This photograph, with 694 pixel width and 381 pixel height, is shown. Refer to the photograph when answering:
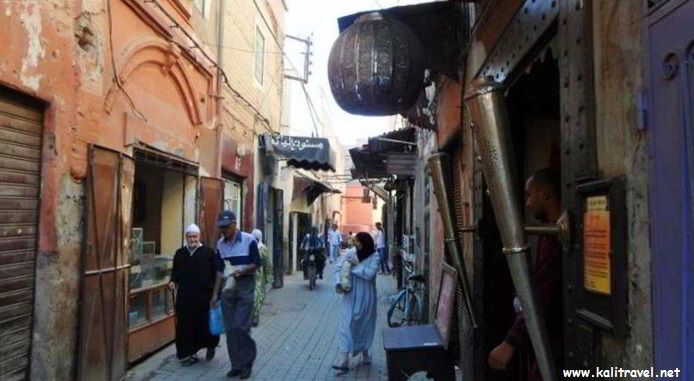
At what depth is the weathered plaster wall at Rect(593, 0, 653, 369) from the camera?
62.4 inches

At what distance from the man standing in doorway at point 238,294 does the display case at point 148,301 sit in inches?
47.0

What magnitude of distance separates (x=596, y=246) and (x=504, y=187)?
1.08 feet

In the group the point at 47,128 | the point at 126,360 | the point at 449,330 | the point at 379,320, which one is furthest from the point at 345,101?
the point at 379,320

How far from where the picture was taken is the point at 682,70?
Result: 4.57ft

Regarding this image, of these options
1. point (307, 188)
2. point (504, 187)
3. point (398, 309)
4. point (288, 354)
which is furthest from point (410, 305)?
point (307, 188)

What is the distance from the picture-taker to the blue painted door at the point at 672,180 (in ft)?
4.52

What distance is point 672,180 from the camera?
1.43 m

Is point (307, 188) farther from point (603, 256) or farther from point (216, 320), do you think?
point (603, 256)

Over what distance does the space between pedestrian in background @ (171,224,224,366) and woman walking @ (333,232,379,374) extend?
5.04 feet

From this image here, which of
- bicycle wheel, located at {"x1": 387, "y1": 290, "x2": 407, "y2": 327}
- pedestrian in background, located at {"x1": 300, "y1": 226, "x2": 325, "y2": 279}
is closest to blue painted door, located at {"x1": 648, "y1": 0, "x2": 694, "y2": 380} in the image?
bicycle wheel, located at {"x1": 387, "y1": 290, "x2": 407, "y2": 327}

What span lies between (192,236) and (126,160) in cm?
124

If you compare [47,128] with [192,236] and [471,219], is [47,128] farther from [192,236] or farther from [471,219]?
[471,219]

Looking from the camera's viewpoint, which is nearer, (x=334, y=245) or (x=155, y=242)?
(x=155, y=242)

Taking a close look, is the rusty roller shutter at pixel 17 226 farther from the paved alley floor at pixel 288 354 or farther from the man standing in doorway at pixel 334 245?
the man standing in doorway at pixel 334 245
